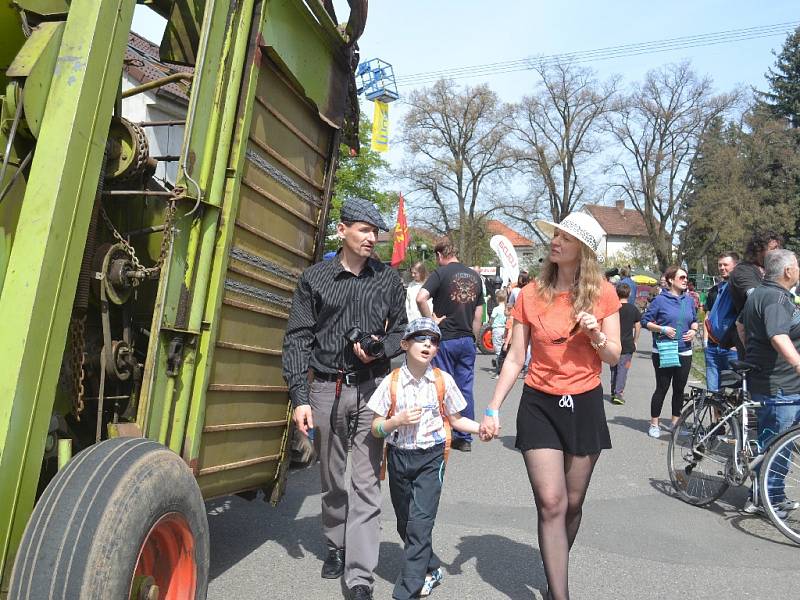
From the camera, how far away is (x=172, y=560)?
9.86 ft

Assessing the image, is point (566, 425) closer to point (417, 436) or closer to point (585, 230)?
point (417, 436)

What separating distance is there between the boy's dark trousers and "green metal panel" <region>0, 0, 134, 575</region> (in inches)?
73.8

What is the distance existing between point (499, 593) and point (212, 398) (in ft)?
6.03

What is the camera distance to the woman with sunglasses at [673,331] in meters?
8.38

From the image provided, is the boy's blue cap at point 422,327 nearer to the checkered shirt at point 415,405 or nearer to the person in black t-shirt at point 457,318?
the checkered shirt at point 415,405

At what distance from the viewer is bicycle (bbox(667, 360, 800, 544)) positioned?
5133 millimetres

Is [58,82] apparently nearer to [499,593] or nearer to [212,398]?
[212,398]

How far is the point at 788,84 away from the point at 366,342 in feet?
147

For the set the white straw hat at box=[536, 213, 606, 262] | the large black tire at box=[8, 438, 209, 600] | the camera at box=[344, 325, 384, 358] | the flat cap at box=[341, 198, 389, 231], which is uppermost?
the flat cap at box=[341, 198, 389, 231]

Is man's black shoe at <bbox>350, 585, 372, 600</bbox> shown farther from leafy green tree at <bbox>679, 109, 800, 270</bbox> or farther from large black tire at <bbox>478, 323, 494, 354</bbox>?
leafy green tree at <bbox>679, 109, 800, 270</bbox>

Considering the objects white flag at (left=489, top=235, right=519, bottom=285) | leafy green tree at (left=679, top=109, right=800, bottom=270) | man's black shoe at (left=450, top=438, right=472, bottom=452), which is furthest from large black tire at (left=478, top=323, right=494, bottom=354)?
leafy green tree at (left=679, top=109, right=800, bottom=270)

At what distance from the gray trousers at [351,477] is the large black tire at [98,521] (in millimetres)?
1293

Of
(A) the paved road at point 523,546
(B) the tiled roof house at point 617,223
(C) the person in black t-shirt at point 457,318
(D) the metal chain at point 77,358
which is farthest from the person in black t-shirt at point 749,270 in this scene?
(B) the tiled roof house at point 617,223

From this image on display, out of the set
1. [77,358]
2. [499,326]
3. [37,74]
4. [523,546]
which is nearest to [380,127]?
[499,326]
